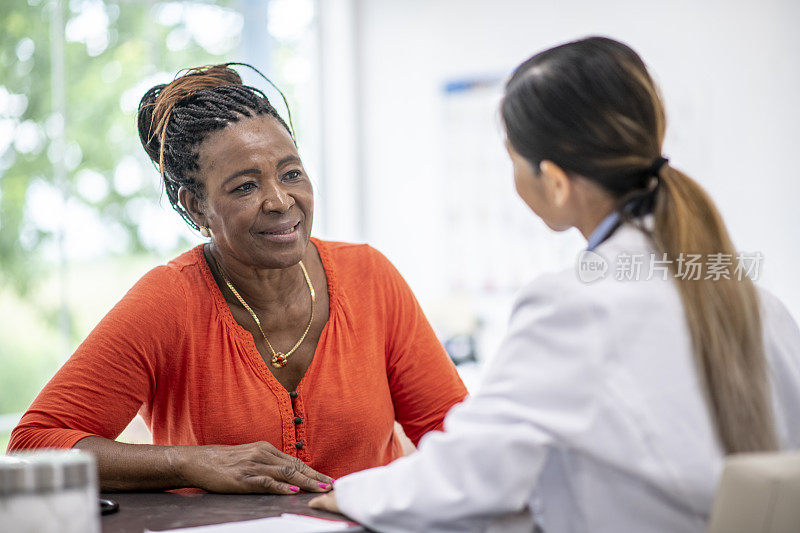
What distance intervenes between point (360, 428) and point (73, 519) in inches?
36.4

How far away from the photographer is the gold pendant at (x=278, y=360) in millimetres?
1825

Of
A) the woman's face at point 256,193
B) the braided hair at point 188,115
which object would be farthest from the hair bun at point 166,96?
the woman's face at point 256,193

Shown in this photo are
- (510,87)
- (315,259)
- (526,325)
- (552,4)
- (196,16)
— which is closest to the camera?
(526,325)

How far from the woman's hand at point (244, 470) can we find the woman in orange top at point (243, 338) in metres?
0.04

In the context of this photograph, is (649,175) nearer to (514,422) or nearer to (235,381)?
(514,422)

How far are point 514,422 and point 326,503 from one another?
412mm

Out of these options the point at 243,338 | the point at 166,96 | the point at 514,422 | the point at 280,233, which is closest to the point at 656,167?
the point at 514,422

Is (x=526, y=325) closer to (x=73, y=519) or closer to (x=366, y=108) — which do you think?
(x=73, y=519)

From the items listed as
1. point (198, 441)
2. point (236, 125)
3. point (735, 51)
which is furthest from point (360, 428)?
point (735, 51)

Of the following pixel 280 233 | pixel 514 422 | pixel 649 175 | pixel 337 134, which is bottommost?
pixel 514 422

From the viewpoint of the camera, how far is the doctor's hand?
1.32 meters

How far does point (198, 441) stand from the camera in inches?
69.3

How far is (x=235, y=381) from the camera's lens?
1.77 m

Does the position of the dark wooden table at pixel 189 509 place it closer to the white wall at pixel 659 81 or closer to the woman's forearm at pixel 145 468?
the woman's forearm at pixel 145 468
